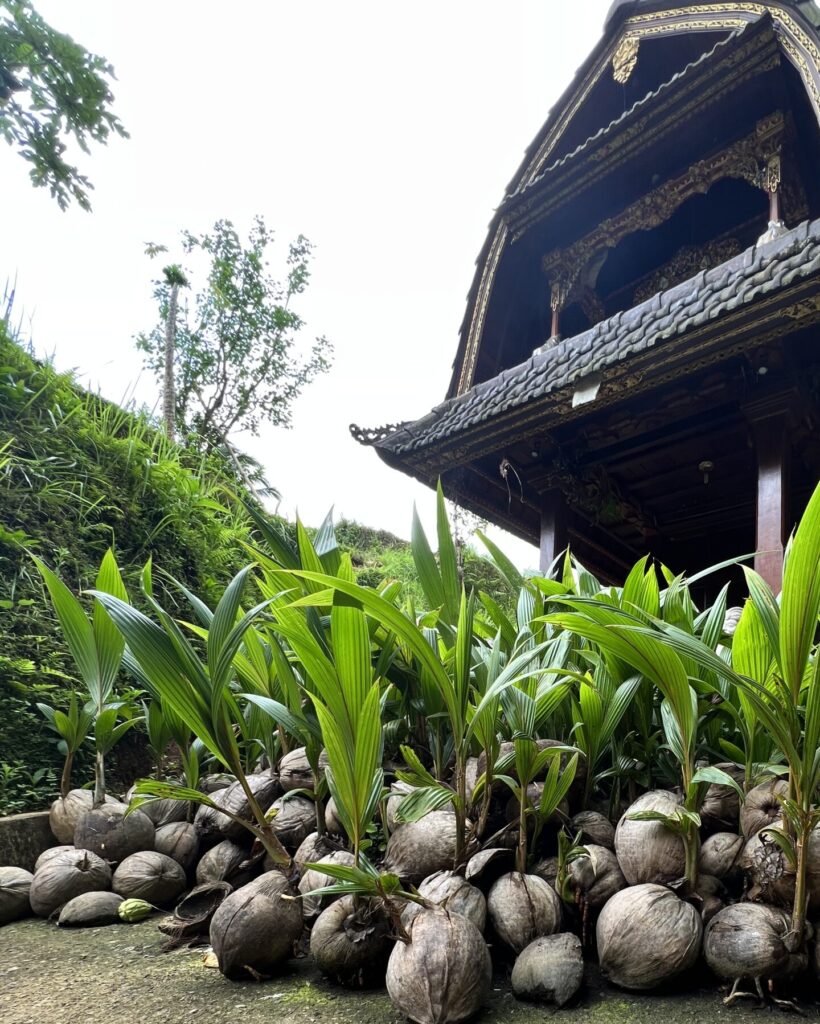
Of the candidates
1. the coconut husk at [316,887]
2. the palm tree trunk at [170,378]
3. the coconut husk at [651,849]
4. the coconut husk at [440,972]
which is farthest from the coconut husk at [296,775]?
the palm tree trunk at [170,378]

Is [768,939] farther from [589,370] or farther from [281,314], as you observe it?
[281,314]

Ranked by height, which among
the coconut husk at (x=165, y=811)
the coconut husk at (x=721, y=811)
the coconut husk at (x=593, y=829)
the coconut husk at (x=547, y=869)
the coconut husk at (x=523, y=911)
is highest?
the coconut husk at (x=721, y=811)

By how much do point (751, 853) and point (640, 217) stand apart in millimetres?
3889

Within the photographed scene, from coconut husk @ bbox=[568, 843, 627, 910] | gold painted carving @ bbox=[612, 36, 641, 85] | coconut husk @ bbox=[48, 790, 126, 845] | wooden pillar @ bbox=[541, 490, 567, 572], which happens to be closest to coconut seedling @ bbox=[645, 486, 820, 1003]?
coconut husk @ bbox=[568, 843, 627, 910]

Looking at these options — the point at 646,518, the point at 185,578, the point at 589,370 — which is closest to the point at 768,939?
the point at 589,370

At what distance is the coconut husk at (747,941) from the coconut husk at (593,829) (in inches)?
9.2

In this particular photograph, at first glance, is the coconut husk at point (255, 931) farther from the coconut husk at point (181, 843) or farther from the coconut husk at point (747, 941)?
the coconut husk at point (747, 941)

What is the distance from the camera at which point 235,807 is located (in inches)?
55.2

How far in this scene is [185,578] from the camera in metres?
3.46

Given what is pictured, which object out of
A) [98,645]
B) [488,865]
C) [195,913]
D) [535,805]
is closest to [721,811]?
[535,805]

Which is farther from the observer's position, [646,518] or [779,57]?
[646,518]

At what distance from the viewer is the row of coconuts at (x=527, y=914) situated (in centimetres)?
84

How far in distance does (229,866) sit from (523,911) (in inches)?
29.0

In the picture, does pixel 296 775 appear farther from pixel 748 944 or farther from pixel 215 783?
pixel 748 944
